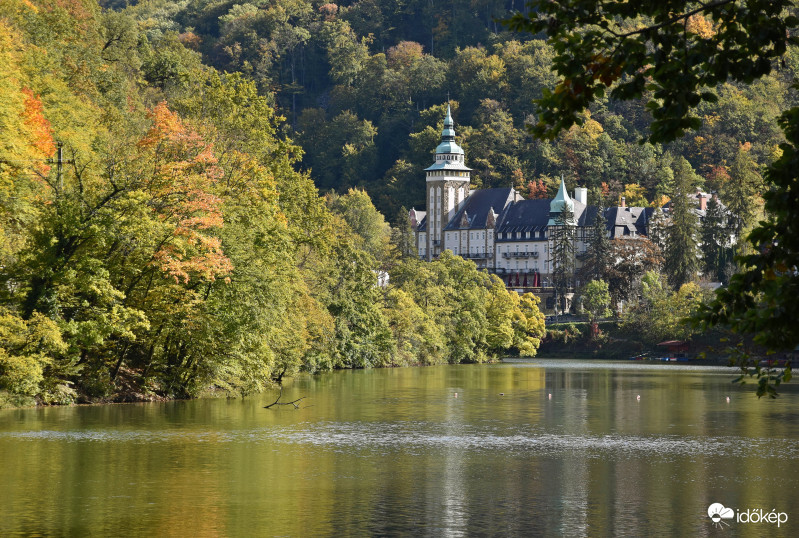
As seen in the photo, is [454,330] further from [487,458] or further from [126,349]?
[487,458]

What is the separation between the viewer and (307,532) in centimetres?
2503

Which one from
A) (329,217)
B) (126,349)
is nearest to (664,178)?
(329,217)

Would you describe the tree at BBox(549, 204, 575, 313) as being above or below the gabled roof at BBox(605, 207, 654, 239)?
below

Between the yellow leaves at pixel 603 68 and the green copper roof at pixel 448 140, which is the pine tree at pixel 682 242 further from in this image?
the yellow leaves at pixel 603 68

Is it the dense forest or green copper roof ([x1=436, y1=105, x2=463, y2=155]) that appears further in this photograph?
green copper roof ([x1=436, y1=105, x2=463, y2=155])

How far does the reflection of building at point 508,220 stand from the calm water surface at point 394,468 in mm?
119805

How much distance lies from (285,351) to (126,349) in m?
14.7

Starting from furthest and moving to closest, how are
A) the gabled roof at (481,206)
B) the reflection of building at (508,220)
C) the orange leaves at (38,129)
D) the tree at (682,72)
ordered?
1. the gabled roof at (481,206)
2. the reflection of building at (508,220)
3. the orange leaves at (38,129)
4. the tree at (682,72)

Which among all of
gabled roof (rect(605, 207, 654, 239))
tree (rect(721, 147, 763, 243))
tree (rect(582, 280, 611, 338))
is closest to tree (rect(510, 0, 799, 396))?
tree (rect(582, 280, 611, 338))

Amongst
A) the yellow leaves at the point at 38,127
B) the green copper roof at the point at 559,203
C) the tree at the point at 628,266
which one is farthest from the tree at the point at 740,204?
the yellow leaves at the point at 38,127

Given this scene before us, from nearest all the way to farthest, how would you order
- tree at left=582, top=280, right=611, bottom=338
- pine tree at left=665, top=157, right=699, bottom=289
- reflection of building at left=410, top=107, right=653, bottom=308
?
1. pine tree at left=665, top=157, right=699, bottom=289
2. tree at left=582, top=280, right=611, bottom=338
3. reflection of building at left=410, top=107, right=653, bottom=308

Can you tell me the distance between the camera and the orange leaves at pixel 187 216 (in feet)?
167

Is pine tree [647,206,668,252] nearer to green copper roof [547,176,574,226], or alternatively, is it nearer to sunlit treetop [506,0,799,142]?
green copper roof [547,176,574,226]

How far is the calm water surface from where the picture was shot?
26.4 m
